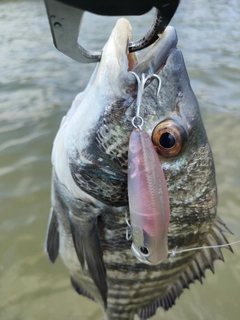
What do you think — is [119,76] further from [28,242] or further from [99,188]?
[28,242]

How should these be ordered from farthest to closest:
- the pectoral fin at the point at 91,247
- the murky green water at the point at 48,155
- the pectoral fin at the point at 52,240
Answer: the murky green water at the point at 48,155, the pectoral fin at the point at 52,240, the pectoral fin at the point at 91,247

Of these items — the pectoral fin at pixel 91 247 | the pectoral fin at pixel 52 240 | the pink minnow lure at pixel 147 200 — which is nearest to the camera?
the pink minnow lure at pixel 147 200

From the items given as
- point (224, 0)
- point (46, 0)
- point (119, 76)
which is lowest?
point (224, 0)

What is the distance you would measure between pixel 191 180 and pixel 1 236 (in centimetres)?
176

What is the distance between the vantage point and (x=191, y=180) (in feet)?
4.51

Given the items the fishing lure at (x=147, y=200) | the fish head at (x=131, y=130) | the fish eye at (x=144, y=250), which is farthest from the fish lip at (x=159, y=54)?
the fish eye at (x=144, y=250)

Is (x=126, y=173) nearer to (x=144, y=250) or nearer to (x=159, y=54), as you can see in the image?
(x=144, y=250)

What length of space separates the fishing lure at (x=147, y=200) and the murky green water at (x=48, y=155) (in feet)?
4.26

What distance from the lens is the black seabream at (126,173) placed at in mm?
1267

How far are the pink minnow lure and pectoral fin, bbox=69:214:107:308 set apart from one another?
1.25ft

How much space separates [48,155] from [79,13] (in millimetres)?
2632

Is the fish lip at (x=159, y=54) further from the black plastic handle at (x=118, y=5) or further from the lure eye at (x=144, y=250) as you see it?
the lure eye at (x=144, y=250)

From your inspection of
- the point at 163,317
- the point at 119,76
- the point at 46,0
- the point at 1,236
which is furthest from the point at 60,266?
the point at 46,0

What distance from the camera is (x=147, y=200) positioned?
108 cm
